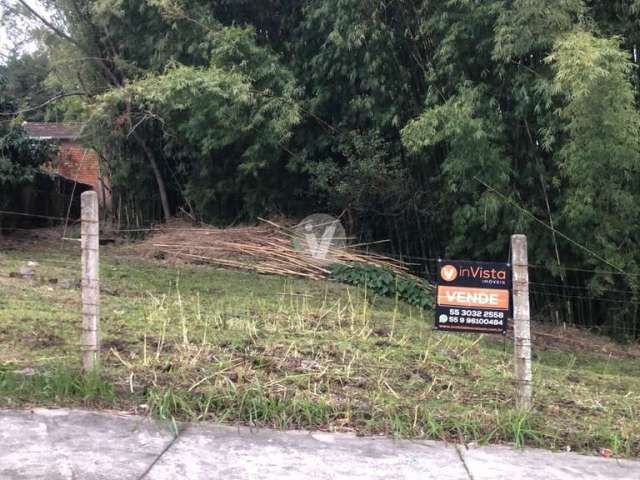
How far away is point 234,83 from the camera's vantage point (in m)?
11.5

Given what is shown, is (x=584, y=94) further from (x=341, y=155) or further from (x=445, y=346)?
(x=341, y=155)

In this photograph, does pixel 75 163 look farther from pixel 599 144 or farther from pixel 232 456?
pixel 232 456

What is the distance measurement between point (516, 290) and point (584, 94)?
4.18 metres

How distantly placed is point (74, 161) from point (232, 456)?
47.8 ft

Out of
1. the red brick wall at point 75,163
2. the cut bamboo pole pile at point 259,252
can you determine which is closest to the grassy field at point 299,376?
the cut bamboo pole pile at point 259,252

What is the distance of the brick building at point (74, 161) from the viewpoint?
1689 cm

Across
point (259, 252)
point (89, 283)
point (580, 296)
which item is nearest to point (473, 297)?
point (89, 283)

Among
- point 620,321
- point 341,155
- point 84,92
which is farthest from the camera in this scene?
point 84,92

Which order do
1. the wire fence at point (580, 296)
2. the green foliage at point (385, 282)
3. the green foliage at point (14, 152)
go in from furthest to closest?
the green foliage at point (14, 152) < the green foliage at point (385, 282) < the wire fence at point (580, 296)

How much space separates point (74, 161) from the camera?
17.3 metres

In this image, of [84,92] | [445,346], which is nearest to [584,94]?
[445,346]

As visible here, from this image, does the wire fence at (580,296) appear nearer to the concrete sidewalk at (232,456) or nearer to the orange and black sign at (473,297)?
the orange and black sign at (473,297)

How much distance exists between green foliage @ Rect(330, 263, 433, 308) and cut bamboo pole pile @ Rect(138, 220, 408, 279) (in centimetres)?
22

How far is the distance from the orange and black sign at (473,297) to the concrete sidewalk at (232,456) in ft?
3.35
